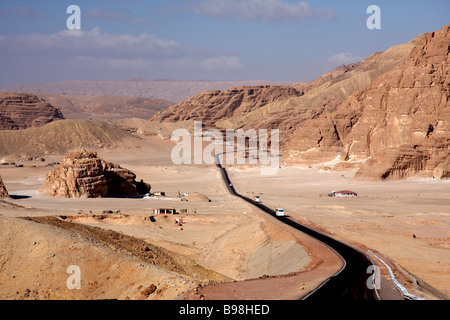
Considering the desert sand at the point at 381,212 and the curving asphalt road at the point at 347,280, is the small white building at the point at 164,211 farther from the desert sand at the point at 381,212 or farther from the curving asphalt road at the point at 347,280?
the curving asphalt road at the point at 347,280

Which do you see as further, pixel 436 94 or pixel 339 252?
pixel 436 94

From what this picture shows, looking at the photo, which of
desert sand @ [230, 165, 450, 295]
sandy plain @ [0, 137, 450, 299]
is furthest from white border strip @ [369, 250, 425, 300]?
desert sand @ [230, 165, 450, 295]

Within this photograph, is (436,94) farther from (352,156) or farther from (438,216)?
(438,216)

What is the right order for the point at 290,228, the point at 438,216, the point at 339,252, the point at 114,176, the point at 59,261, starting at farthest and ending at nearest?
the point at 114,176, the point at 438,216, the point at 290,228, the point at 339,252, the point at 59,261

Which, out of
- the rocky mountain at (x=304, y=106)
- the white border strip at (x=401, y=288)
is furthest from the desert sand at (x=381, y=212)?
the rocky mountain at (x=304, y=106)

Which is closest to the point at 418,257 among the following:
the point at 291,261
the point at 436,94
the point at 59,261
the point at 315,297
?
the point at 291,261

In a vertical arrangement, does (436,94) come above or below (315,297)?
above
